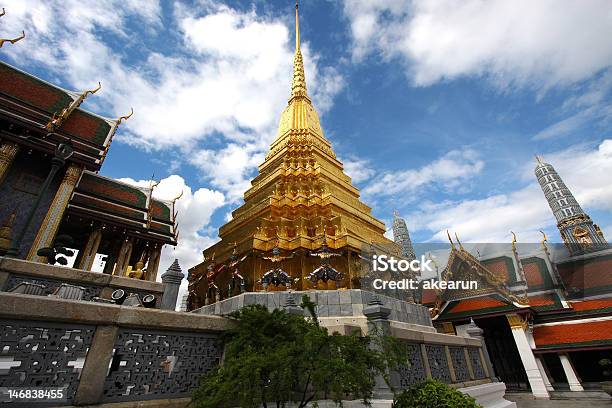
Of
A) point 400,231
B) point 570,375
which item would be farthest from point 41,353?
point 400,231

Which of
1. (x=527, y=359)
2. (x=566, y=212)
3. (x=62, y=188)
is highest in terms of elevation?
(x=566, y=212)

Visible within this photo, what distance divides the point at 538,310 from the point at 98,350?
72.2 ft

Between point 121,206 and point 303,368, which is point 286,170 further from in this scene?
point 303,368

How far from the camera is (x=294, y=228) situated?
14.3m

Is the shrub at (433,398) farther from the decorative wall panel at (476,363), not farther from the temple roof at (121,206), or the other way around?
the temple roof at (121,206)

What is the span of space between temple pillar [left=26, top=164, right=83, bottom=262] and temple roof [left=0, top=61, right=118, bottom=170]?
0.75m

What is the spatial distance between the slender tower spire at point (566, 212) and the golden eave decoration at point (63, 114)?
172 feet

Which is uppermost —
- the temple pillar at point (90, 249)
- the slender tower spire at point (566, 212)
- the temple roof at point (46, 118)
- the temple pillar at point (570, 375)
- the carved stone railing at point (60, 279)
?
the slender tower spire at point (566, 212)

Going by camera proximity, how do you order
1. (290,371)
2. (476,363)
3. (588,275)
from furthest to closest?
(588,275) < (476,363) < (290,371)

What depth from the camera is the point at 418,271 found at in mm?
16016

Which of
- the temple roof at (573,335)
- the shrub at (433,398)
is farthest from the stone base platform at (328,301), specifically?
the temple roof at (573,335)

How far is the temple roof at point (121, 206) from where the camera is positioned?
16781 mm

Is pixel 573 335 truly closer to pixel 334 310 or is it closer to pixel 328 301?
pixel 334 310

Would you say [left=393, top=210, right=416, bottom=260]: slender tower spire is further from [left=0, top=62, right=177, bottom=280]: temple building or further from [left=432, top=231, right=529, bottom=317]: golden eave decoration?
[left=0, top=62, right=177, bottom=280]: temple building
